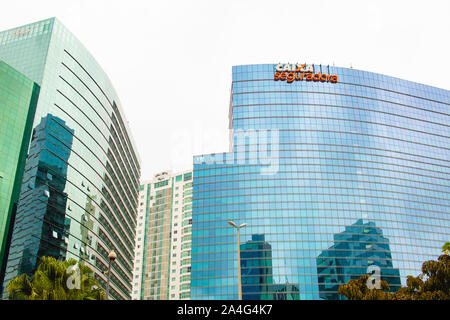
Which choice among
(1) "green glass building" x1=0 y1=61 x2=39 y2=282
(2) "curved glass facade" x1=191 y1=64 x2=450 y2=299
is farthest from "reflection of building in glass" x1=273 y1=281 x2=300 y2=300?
(1) "green glass building" x1=0 y1=61 x2=39 y2=282

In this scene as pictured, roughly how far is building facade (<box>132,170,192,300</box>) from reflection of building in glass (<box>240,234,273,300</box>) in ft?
153

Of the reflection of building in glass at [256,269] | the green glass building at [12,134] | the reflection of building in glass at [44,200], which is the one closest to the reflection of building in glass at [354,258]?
the reflection of building in glass at [256,269]

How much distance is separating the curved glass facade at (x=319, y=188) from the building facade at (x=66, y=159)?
23.4 meters

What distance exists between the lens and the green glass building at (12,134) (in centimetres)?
7350

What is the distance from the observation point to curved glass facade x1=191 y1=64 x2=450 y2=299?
108m

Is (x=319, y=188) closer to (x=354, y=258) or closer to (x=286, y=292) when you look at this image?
(x=354, y=258)

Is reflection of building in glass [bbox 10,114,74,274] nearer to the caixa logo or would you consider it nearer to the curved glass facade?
the curved glass facade

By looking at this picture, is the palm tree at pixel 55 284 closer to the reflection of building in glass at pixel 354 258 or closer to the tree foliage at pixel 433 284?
the tree foliage at pixel 433 284

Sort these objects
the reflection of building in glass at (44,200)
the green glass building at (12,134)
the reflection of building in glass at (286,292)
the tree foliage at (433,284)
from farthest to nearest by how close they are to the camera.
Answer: the reflection of building in glass at (286,292) → the reflection of building in glass at (44,200) → the green glass building at (12,134) → the tree foliage at (433,284)

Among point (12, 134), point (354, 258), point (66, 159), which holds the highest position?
point (66, 159)

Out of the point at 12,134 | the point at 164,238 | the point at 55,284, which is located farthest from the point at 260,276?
the point at 55,284

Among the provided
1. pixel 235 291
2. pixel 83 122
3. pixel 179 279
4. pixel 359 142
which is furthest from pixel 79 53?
pixel 179 279

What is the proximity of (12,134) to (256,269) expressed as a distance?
61630mm

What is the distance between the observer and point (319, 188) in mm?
116875
